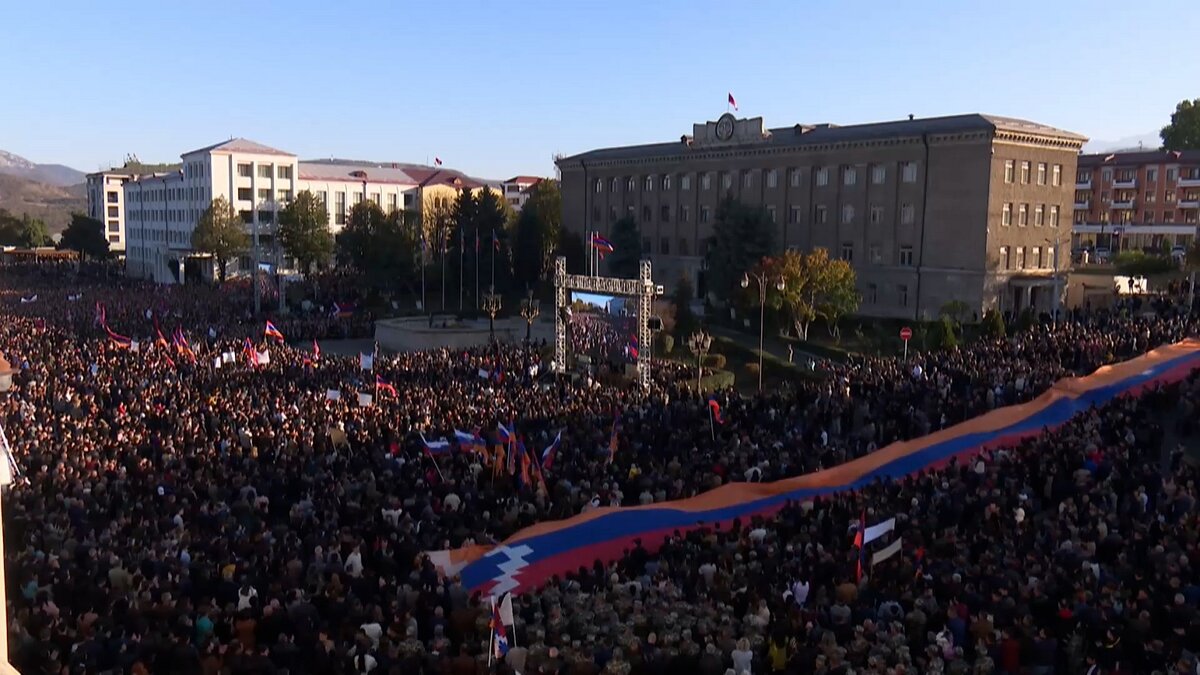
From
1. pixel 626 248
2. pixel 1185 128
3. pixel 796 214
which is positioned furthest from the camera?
pixel 1185 128

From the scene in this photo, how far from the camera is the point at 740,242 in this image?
44.7m

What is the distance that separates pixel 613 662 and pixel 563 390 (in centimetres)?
1567

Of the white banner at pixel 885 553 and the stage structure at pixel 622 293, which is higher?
the stage structure at pixel 622 293

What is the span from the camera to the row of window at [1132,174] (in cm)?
6688

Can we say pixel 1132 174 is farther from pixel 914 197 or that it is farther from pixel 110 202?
pixel 110 202

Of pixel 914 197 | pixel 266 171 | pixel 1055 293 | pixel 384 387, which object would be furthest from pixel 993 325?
pixel 266 171

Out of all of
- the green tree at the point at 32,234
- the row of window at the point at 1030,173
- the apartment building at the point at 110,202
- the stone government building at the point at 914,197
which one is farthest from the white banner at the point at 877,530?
A: the green tree at the point at 32,234

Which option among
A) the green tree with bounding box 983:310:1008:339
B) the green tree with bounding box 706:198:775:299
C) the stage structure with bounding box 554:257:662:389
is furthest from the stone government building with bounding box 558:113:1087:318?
the stage structure with bounding box 554:257:662:389

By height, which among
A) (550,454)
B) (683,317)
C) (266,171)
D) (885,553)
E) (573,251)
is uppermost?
(266,171)

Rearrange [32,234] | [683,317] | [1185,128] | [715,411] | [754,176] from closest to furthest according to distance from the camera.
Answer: [715,411], [683,317], [754,176], [1185,128], [32,234]

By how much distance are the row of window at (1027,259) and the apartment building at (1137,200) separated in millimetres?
23441

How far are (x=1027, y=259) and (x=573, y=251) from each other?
26.2 meters

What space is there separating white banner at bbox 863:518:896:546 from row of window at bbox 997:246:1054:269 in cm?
3288

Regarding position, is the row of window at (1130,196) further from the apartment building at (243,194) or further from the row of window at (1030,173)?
the apartment building at (243,194)
